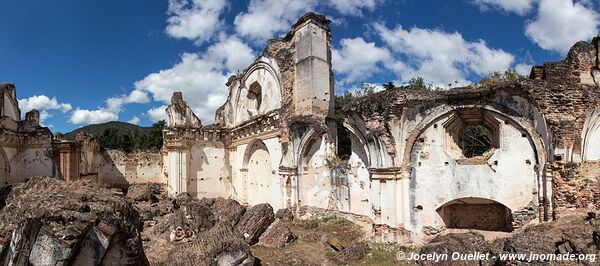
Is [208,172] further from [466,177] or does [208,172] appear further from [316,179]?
[466,177]

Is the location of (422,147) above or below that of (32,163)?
above

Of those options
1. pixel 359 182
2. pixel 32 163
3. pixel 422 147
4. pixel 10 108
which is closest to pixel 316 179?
pixel 359 182

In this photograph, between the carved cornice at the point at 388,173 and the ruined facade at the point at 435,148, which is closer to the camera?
the ruined facade at the point at 435,148

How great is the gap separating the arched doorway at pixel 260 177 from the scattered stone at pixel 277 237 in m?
4.33

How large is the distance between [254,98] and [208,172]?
16.0 feet

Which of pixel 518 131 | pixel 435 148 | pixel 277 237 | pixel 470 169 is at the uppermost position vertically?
pixel 518 131

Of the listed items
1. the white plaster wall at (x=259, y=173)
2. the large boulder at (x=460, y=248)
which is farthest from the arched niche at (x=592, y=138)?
the white plaster wall at (x=259, y=173)

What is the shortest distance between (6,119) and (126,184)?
23.2 feet

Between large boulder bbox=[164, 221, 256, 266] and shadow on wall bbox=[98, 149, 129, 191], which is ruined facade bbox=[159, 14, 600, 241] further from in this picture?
shadow on wall bbox=[98, 149, 129, 191]

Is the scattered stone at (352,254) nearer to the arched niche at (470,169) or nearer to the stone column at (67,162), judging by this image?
the arched niche at (470,169)

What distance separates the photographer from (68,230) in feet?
17.3

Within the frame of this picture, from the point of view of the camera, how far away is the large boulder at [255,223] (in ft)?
41.3

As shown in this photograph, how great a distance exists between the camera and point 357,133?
44.5 ft

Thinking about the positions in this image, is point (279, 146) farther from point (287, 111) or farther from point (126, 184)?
point (126, 184)
